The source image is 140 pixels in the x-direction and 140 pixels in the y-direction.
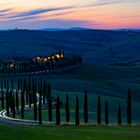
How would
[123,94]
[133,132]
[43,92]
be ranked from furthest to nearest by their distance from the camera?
[123,94], [43,92], [133,132]

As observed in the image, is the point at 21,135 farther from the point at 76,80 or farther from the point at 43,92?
the point at 76,80

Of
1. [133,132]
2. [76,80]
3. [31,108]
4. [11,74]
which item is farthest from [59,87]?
[133,132]

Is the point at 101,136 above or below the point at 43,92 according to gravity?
above

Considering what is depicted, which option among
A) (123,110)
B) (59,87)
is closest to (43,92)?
(123,110)

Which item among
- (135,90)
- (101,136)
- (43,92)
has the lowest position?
(135,90)

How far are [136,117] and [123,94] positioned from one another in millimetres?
59490

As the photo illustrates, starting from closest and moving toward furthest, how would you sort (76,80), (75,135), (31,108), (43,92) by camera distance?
(75,135) < (31,108) < (43,92) < (76,80)

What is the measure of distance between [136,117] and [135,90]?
69.2 metres

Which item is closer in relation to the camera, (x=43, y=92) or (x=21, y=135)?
(x=21, y=135)

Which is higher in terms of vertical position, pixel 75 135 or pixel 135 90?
pixel 75 135

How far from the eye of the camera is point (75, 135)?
182ft

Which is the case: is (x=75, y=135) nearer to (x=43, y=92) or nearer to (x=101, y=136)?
(x=101, y=136)

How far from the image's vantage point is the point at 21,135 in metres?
52.6

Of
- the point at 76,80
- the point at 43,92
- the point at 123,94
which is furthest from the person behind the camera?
the point at 76,80
